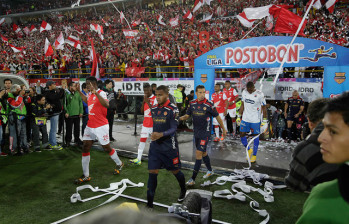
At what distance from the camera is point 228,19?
69.9 ft

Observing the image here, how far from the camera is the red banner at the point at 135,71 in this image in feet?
52.7

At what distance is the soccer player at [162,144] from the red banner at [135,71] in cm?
1172

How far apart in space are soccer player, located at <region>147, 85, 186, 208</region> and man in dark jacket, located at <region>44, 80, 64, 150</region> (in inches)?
213

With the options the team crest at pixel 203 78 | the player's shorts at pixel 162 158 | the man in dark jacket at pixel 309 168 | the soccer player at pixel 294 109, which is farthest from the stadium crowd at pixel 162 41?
the man in dark jacket at pixel 309 168

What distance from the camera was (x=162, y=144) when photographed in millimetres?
→ 4430

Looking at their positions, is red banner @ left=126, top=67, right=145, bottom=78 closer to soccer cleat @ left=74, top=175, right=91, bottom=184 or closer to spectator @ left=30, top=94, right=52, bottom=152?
spectator @ left=30, top=94, right=52, bottom=152

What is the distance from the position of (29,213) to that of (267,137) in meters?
8.57

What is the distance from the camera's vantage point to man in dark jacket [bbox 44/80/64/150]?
864 centimetres

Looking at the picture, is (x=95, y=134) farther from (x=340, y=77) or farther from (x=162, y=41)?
(x=162, y=41)

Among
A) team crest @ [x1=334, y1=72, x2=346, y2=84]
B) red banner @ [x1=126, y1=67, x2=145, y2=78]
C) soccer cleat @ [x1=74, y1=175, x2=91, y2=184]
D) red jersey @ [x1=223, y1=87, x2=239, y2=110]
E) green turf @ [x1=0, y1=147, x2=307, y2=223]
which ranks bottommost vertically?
green turf @ [x1=0, y1=147, x2=307, y2=223]

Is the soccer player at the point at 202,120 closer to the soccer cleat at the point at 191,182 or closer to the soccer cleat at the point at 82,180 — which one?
the soccer cleat at the point at 191,182

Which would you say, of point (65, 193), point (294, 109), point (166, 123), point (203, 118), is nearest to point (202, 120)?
point (203, 118)

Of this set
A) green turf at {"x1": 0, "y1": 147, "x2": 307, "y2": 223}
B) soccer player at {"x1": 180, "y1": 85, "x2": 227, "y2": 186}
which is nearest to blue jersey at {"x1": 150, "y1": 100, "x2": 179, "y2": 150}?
green turf at {"x1": 0, "y1": 147, "x2": 307, "y2": 223}

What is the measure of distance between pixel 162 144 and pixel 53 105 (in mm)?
5957
